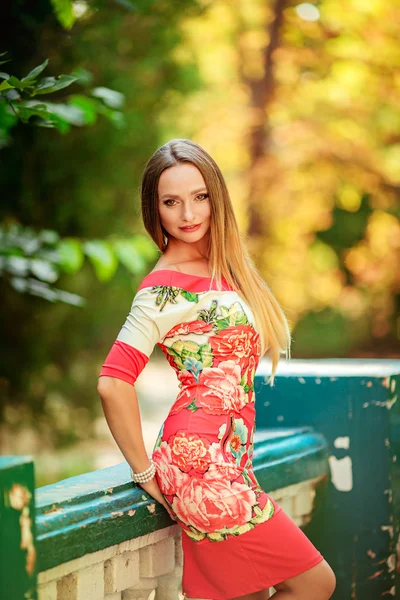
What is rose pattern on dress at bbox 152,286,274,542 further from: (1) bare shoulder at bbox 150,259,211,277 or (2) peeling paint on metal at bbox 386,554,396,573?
(2) peeling paint on metal at bbox 386,554,396,573

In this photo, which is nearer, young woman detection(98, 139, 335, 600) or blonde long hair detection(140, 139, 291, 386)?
young woman detection(98, 139, 335, 600)

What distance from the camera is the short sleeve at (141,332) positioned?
6.45ft

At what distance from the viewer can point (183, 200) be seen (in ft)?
7.07

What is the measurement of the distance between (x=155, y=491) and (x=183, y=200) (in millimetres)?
716

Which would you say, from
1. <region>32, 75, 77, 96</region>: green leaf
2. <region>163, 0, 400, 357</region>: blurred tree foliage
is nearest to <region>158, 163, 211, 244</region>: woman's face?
<region>32, 75, 77, 96</region>: green leaf

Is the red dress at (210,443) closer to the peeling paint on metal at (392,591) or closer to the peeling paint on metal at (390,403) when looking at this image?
the peeling paint on metal at (390,403)

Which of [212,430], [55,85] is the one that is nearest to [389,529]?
[212,430]

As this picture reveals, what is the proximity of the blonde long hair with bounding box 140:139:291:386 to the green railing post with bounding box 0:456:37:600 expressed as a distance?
0.84m

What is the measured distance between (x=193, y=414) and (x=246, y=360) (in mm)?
199

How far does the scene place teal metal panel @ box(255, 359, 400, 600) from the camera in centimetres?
267

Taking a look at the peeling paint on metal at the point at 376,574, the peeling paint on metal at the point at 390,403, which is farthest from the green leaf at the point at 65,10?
the peeling paint on metal at the point at 376,574

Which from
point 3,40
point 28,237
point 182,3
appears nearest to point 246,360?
point 28,237

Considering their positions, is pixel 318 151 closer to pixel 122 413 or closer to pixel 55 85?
pixel 55 85

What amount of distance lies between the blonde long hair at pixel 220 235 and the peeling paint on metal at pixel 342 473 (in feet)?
2.15
